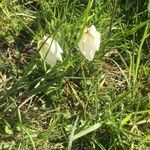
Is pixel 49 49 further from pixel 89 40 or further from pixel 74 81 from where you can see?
pixel 74 81

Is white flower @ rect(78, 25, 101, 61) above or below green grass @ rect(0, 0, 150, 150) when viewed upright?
above

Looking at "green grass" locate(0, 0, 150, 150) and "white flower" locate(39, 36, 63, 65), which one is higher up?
"white flower" locate(39, 36, 63, 65)

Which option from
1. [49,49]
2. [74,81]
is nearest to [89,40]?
[49,49]

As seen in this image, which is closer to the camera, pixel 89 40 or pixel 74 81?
pixel 89 40

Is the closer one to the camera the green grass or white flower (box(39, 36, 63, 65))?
white flower (box(39, 36, 63, 65))

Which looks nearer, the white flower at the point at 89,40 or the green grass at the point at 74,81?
the white flower at the point at 89,40

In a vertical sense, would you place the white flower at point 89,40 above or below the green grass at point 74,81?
above

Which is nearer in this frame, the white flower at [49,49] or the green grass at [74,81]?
the white flower at [49,49]

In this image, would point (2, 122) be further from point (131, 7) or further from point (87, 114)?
point (131, 7)
